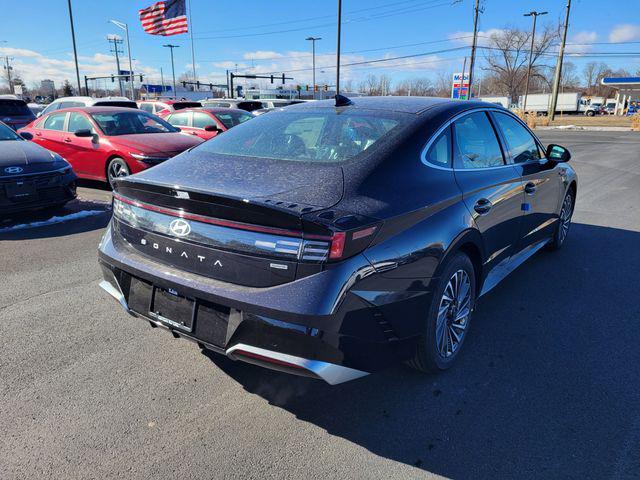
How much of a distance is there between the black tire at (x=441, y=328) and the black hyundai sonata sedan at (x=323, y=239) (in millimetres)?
15

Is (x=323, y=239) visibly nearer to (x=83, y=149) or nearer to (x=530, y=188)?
(x=530, y=188)

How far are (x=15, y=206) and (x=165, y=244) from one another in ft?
15.3

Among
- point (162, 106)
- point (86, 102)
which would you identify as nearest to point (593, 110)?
point (162, 106)

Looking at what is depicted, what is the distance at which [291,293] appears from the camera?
7.27 feet

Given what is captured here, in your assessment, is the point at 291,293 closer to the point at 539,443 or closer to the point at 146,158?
the point at 539,443

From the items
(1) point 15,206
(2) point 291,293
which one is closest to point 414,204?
(2) point 291,293

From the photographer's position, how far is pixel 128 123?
30.4 feet

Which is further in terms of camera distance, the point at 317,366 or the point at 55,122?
the point at 55,122

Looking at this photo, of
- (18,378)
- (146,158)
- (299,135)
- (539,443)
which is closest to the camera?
(539,443)

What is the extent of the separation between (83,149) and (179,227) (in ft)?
24.0

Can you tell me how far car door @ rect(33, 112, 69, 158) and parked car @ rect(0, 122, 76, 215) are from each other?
2.08 meters

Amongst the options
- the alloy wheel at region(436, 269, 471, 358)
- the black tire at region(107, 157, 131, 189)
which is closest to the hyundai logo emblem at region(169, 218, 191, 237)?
the alloy wheel at region(436, 269, 471, 358)

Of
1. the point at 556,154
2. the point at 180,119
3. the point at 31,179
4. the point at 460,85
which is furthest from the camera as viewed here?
the point at 460,85

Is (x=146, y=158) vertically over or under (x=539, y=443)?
over
